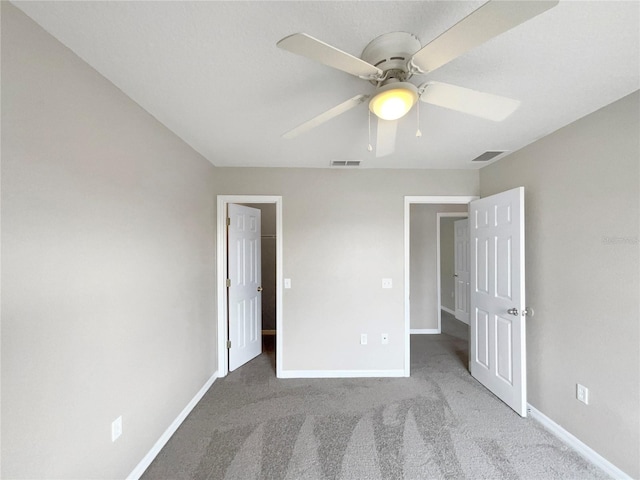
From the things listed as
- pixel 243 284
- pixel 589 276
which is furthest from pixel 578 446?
pixel 243 284

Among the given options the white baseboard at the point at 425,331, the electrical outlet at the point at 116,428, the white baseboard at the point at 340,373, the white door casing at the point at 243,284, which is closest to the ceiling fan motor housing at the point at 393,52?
the electrical outlet at the point at 116,428

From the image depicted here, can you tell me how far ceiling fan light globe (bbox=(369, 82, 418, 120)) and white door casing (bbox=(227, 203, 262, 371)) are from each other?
2304 millimetres

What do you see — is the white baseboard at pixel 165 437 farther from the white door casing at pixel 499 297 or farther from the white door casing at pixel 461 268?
the white door casing at pixel 461 268

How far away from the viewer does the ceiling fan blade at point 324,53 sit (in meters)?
0.75

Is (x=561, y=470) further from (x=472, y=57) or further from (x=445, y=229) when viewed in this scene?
(x=445, y=229)

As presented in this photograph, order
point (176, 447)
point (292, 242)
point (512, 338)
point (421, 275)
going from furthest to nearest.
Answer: point (421, 275)
point (292, 242)
point (512, 338)
point (176, 447)

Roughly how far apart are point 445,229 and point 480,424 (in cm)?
403

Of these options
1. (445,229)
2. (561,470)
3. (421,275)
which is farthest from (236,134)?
(445,229)

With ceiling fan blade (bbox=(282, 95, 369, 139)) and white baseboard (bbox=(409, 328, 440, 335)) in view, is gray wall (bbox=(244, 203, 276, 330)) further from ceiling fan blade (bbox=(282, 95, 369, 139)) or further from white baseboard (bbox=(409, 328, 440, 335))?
ceiling fan blade (bbox=(282, 95, 369, 139))

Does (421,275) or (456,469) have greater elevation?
(421,275)

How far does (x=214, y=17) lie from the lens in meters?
0.99

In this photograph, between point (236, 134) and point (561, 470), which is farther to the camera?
point (236, 134)

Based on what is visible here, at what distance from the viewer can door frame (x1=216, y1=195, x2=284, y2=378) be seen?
286cm

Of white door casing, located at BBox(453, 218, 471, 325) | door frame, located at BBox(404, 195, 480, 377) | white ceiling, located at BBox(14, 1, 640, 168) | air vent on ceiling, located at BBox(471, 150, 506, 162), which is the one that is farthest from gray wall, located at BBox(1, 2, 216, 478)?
white door casing, located at BBox(453, 218, 471, 325)
